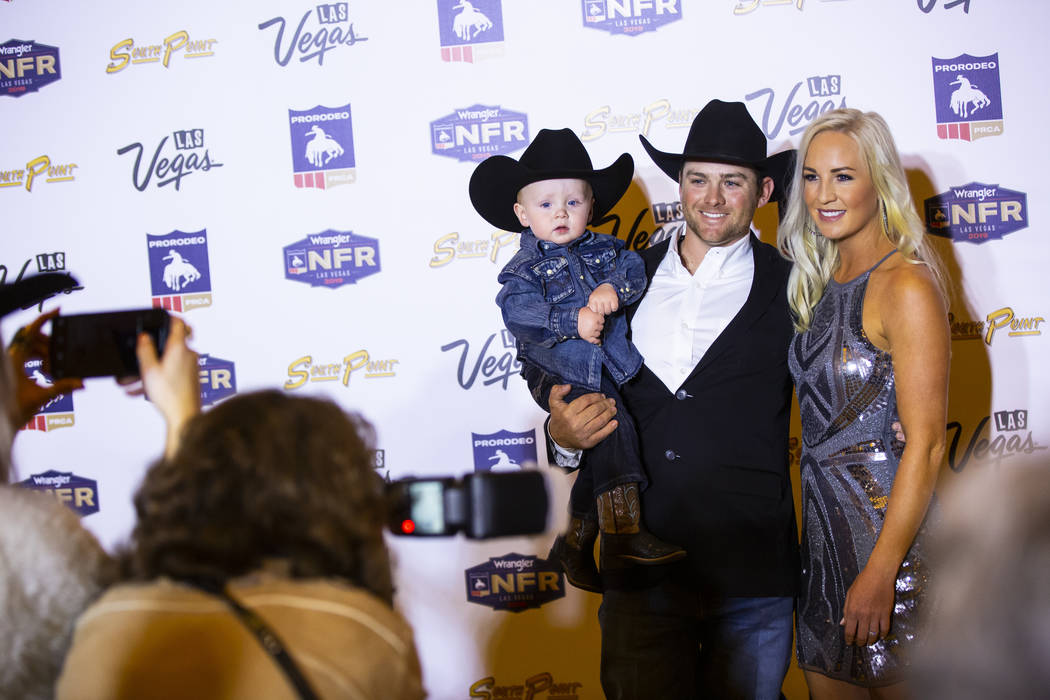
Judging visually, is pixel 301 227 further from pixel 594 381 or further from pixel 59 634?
pixel 59 634

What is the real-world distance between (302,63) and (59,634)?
2.55 metres

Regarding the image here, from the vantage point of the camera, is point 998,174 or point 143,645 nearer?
point 143,645

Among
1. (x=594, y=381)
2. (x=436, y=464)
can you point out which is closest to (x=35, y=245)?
(x=436, y=464)

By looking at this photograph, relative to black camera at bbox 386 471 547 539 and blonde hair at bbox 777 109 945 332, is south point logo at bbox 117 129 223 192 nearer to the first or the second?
blonde hair at bbox 777 109 945 332

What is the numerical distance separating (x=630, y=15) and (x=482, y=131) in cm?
72

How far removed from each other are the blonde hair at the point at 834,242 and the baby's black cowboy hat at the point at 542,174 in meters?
0.56

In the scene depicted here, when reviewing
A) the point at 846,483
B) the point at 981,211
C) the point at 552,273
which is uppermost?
the point at 981,211

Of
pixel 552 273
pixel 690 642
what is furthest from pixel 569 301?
pixel 690 642

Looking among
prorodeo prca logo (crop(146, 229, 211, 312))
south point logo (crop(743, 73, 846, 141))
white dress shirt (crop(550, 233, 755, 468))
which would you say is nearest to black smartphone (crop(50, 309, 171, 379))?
white dress shirt (crop(550, 233, 755, 468))

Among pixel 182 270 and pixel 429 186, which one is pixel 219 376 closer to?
pixel 182 270

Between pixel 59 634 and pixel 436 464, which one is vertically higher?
pixel 59 634

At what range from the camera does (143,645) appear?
0.89m

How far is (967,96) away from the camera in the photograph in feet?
9.84

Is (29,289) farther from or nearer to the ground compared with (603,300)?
farther from the ground
